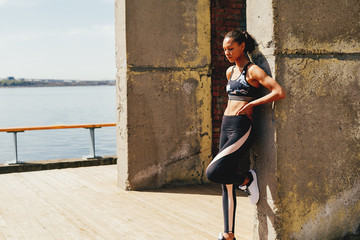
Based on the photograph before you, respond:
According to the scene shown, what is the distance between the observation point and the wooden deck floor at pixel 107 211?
468 centimetres

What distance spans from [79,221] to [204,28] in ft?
11.3

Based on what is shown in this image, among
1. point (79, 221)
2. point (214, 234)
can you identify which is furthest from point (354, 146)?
point (79, 221)

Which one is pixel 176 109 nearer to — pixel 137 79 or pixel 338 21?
pixel 137 79

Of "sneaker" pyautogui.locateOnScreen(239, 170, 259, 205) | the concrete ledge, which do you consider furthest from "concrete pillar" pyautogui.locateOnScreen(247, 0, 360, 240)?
the concrete ledge

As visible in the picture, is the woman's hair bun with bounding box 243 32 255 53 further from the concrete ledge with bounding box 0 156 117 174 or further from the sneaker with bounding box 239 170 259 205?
the concrete ledge with bounding box 0 156 117 174

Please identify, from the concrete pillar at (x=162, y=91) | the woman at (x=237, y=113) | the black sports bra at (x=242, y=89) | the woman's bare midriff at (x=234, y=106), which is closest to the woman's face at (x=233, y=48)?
the woman at (x=237, y=113)

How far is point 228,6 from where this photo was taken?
719cm

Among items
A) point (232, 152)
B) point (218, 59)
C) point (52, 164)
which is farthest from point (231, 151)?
point (52, 164)

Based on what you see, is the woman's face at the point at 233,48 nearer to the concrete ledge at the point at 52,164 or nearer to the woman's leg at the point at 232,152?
the woman's leg at the point at 232,152

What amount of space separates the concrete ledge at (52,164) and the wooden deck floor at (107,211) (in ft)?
4.83

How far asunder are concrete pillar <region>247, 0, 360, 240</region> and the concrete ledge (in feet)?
19.7

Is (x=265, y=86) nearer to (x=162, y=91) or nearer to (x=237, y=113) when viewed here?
(x=237, y=113)

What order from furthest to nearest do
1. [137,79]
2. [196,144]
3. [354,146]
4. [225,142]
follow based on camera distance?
[196,144]
[137,79]
[354,146]
[225,142]

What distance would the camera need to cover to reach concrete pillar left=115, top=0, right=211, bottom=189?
656cm
